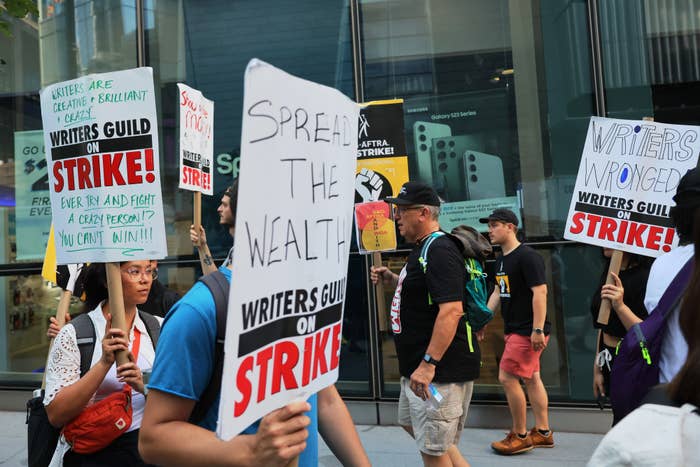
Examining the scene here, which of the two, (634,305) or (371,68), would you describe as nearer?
(634,305)

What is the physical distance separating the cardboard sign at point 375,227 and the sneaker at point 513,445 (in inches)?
79.4

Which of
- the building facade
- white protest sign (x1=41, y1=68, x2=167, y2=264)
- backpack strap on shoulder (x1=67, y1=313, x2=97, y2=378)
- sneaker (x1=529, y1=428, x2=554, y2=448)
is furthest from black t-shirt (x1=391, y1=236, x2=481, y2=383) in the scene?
sneaker (x1=529, y1=428, x2=554, y2=448)

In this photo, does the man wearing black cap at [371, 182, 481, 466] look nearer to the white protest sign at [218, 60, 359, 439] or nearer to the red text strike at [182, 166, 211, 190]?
the red text strike at [182, 166, 211, 190]

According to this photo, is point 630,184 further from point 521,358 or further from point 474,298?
point 521,358

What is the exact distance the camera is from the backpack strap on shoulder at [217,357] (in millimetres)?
2037

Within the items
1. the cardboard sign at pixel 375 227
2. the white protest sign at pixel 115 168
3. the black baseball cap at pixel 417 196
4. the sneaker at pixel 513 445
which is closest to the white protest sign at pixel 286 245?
the white protest sign at pixel 115 168

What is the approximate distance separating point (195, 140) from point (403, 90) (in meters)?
3.03

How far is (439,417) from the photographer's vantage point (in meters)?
4.25

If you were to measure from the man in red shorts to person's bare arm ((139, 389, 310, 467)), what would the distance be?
4658 millimetres

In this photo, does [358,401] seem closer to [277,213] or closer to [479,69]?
[479,69]

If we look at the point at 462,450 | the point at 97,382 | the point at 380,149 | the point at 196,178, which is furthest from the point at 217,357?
the point at 462,450

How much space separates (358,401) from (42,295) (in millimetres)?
4205

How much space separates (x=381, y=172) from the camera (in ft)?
20.7

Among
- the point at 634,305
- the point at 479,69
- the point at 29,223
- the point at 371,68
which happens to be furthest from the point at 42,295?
the point at 634,305
